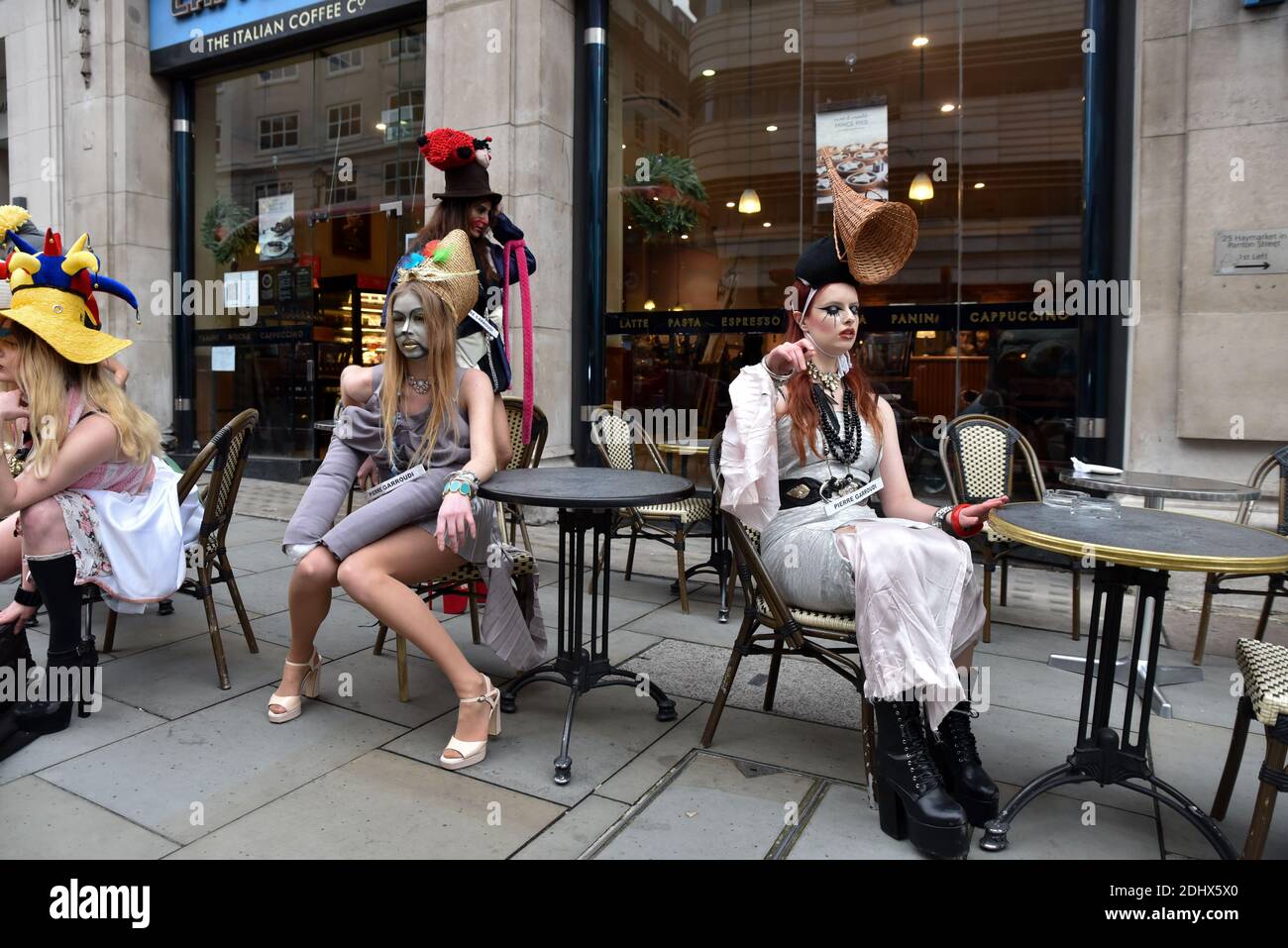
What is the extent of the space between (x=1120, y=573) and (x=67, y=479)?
351 centimetres

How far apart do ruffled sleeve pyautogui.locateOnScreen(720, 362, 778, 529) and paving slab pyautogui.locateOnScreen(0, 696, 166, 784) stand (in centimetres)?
229

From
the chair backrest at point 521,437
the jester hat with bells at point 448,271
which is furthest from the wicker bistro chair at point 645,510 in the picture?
the jester hat with bells at point 448,271

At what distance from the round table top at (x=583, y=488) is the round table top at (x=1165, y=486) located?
2.08 metres

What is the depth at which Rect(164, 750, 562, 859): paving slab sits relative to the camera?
7.39 ft

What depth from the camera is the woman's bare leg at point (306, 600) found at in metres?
2.94

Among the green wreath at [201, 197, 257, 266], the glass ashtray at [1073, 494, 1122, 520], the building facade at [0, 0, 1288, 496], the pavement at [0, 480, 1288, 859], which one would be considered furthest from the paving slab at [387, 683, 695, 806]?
the green wreath at [201, 197, 257, 266]

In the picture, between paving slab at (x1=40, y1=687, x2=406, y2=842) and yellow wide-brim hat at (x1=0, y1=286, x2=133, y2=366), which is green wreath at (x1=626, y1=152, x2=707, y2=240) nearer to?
yellow wide-brim hat at (x1=0, y1=286, x2=133, y2=366)

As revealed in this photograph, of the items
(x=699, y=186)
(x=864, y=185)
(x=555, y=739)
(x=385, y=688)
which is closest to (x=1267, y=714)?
(x=555, y=739)

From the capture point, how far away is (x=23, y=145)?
34.3 feet

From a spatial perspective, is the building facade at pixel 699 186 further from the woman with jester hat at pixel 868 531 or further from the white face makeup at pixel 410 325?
the white face makeup at pixel 410 325
